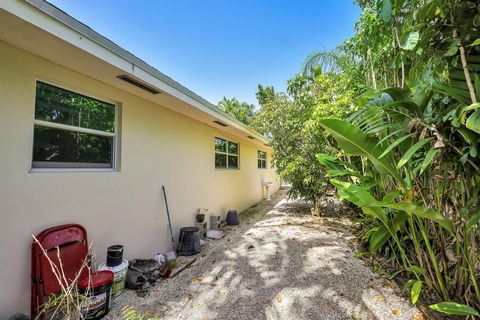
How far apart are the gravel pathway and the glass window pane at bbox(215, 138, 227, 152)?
346 cm

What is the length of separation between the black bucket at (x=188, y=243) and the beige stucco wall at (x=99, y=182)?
36cm

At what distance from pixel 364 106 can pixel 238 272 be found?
3.19 m

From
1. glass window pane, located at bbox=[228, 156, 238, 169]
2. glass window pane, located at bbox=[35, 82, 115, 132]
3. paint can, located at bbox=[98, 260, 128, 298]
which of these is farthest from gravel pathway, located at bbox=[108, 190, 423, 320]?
glass window pane, located at bbox=[228, 156, 238, 169]

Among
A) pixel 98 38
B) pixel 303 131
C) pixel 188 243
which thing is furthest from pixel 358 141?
pixel 303 131

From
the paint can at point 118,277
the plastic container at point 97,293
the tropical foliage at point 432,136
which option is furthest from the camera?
the paint can at point 118,277

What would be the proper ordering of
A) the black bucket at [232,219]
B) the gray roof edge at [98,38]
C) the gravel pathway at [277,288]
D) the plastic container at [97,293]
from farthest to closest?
the black bucket at [232,219] → the gravel pathway at [277,288] → the plastic container at [97,293] → the gray roof edge at [98,38]

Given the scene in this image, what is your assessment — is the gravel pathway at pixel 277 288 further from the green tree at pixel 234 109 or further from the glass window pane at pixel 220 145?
the green tree at pixel 234 109

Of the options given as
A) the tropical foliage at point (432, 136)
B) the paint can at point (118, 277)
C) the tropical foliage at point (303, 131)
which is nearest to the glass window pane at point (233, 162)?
the tropical foliage at point (303, 131)

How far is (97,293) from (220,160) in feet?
18.4

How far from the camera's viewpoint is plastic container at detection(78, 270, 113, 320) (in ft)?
8.16

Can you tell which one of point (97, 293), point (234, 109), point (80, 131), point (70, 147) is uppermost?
point (234, 109)

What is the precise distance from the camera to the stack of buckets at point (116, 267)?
3068 millimetres

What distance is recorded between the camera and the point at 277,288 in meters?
3.21

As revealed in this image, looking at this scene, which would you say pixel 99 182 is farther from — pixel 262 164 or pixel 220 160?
pixel 262 164
